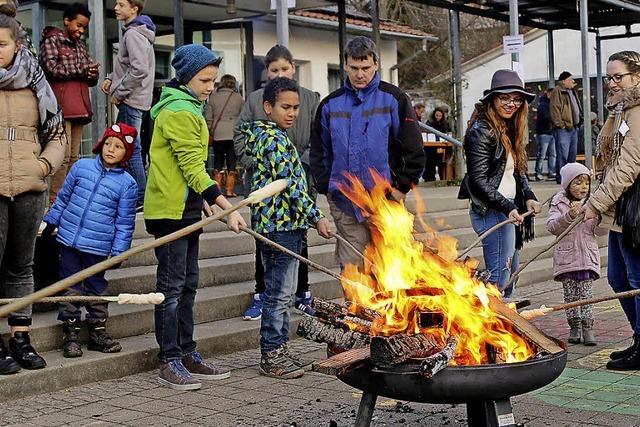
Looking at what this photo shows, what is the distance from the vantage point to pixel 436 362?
396cm

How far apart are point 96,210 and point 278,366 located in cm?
174

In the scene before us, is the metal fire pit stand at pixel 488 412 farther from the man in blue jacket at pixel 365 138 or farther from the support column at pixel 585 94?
the support column at pixel 585 94

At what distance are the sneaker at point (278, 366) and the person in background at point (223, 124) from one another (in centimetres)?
662

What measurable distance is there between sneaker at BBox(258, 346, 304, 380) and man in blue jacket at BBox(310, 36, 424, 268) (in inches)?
32.7

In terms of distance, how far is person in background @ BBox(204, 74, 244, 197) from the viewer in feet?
44.3

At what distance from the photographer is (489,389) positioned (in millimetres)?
4062

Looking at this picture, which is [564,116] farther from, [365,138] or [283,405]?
[283,405]

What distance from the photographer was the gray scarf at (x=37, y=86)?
20.3ft

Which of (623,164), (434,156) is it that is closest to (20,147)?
(623,164)

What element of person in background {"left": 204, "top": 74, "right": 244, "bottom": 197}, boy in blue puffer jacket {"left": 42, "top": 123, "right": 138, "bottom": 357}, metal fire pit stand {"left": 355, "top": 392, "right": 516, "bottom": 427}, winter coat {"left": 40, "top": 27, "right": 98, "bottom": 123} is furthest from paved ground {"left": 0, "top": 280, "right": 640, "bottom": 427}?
person in background {"left": 204, "top": 74, "right": 244, "bottom": 197}

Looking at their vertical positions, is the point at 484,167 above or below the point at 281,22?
below

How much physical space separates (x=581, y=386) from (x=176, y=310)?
9.30ft

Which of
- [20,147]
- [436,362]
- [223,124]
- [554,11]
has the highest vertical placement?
[554,11]

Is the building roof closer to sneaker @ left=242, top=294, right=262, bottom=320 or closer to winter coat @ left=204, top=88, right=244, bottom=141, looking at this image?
winter coat @ left=204, top=88, right=244, bottom=141
